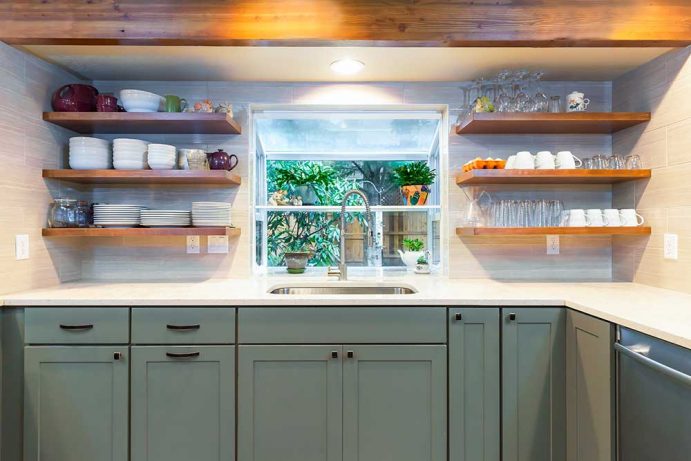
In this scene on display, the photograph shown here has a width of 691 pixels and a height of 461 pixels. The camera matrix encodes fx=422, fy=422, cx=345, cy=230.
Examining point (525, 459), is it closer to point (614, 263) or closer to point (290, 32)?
point (614, 263)

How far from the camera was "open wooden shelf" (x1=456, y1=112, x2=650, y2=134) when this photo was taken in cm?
211

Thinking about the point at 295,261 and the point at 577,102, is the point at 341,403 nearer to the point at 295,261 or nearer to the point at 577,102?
the point at 295,261

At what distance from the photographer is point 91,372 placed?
1.76 m

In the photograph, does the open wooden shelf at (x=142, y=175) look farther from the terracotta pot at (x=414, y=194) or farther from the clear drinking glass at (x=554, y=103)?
the clear drinking glass at (x=554, y=103)

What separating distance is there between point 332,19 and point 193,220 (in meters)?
1.22

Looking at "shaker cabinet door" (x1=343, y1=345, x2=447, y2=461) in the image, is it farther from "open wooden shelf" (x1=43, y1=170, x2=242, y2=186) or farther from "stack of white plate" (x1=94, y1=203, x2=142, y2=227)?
"stack of white plate" (x1=94, y1=203, x2=142, y2=227)

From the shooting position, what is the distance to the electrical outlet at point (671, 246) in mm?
1938

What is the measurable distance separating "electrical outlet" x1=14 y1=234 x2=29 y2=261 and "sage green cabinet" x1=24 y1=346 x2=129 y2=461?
486 millimetres

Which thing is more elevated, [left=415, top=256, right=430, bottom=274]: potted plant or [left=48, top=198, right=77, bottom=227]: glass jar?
[left=48, top=198, right=77, bottom=227]: glass jar

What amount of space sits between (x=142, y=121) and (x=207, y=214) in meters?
0.57

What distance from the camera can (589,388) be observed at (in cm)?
161

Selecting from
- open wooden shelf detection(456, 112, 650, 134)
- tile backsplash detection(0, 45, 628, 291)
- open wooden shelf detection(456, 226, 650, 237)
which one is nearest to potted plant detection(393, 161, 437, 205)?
tile backsplash detection(0, 45, 628, 291)

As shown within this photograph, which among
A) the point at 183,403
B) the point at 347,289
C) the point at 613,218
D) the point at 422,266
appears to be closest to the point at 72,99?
the point at 183,403

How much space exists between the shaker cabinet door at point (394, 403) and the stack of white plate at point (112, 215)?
1346 mm
